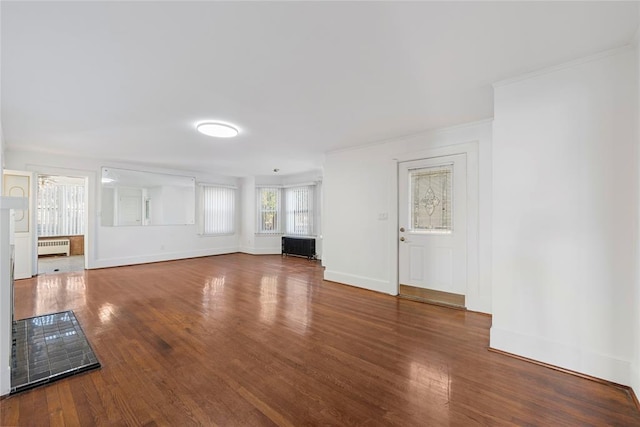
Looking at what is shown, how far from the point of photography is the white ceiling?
1699 mm

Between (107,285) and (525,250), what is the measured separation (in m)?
6.18

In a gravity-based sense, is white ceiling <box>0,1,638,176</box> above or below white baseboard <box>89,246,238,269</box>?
above

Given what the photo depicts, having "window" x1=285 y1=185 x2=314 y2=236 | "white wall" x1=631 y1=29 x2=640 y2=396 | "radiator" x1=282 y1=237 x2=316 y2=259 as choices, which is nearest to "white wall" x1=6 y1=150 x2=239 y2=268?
"radiator" x1=282 y1=237 x2=316 y2=259

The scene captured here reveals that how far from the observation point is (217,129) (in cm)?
387

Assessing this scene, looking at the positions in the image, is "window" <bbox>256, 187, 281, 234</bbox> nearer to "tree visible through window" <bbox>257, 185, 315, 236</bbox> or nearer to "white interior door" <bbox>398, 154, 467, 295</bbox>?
"tree visible through window" <bbox>257, 185, 315, 236</bbox>

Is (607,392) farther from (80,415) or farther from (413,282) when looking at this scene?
(80,415)

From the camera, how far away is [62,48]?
6.75ft

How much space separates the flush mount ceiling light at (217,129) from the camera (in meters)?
3.75

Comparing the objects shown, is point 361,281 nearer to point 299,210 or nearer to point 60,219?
point 299,210

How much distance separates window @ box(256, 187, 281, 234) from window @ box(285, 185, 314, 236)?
13.1 inches

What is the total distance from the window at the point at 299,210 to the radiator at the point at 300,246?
0.31 m

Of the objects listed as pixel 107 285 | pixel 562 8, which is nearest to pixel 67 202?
pixel 107 285

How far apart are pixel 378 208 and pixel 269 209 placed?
502cm

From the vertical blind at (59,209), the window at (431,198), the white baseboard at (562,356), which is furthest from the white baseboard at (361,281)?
the vertical blind at (59,209)
